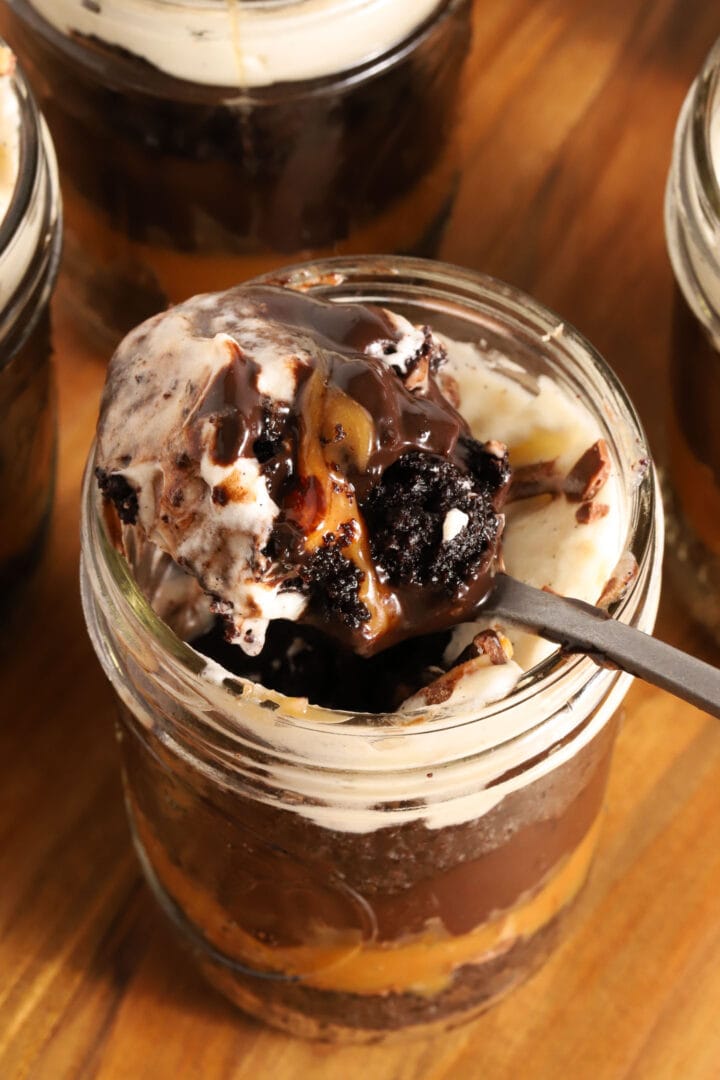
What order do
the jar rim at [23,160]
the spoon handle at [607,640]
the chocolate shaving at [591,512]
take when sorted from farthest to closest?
the jar rim at [23,160], the chocolate shaving at [591,512], the spoon handle at [607,640]

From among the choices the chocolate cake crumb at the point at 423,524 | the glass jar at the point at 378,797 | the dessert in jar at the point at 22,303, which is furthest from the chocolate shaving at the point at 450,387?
the dessert in jar at the point at 22,303

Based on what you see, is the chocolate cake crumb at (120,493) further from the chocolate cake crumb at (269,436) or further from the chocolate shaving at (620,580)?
the chocolate shaving at (620,580)

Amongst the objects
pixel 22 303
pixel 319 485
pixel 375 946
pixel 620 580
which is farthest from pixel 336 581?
pixel 22 303

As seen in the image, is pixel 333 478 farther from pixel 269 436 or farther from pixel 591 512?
pixel 591 512

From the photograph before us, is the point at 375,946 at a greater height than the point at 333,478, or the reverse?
the point at 333,478

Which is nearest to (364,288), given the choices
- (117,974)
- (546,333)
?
(546,333)

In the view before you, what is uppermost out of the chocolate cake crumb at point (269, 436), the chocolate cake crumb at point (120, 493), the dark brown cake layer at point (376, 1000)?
the chocolate cake crumb at point (269, 436)
